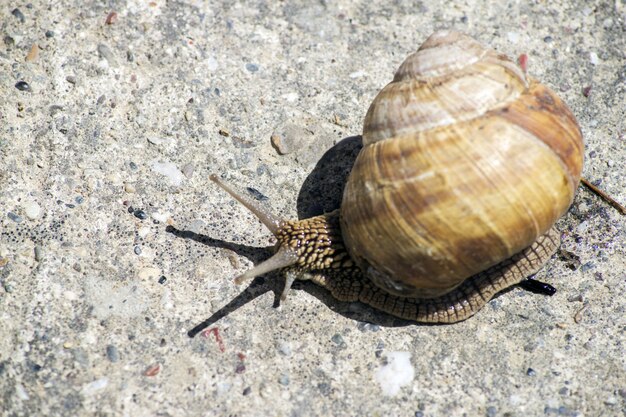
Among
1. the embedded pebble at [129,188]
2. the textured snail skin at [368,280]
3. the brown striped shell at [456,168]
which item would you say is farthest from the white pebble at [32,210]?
the brown striped shell at [456,168]

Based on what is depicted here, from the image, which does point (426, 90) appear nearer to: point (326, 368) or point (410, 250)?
point (410, 250)

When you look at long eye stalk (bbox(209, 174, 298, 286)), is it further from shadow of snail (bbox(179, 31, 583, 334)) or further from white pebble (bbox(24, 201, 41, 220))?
white pebble (bbox(24, 201, 41, 220))

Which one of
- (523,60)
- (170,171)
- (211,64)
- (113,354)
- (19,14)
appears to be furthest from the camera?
(523,60)

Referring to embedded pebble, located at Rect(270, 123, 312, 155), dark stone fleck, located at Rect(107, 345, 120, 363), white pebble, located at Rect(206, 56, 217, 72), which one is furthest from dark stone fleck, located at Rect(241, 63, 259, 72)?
dark stone fleck, located at Rect(107, 345, 120, 363)

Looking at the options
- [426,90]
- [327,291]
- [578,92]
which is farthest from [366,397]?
[578,92]

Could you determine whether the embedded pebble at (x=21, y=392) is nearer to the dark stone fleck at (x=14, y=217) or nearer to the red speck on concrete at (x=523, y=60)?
the dark stone fleck at (x=14, y=217)

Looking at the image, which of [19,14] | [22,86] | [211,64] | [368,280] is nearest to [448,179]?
[368,280]

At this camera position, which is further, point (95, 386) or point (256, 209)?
point (256, 209)

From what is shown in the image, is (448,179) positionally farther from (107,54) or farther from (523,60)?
(107,54)
